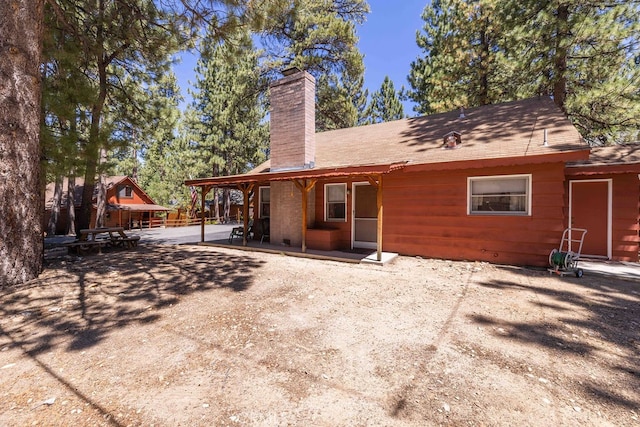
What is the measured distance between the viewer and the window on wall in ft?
84.2

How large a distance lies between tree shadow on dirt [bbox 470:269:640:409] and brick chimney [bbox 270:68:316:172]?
6.30 m

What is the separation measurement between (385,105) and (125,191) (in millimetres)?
25386

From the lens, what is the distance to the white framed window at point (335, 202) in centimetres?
906

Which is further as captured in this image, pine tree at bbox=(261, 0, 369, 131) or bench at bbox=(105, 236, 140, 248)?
pine tree at bbox=(261, 0, 369, 131)

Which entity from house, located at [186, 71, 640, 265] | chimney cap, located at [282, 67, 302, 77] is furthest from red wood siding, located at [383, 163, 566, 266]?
chimney cap, located at [282, 67, 302, 77]

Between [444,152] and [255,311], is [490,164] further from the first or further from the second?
[255,311]

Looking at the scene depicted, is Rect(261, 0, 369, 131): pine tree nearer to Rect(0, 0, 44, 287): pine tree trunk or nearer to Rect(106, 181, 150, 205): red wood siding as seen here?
Rect(0, 0, 44, 287): pine tree trunk

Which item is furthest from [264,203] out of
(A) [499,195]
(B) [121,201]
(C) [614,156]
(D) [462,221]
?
(B) [121,201]

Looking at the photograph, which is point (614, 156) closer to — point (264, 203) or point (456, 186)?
point (456, 186)

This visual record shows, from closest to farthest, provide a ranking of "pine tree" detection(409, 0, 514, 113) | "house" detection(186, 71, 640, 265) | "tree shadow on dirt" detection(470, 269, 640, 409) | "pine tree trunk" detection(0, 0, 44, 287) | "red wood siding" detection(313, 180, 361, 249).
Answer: "tree shadow on dirt" detection(470, 269, 640, 409), "pine tree trunk" detection(0, 0, 44, 287), "house" detection(186, 71, 640, 265), "red wood siding" detection(313, 180, 361, 249), "pine tree" detection(409, 0, 514, 113)

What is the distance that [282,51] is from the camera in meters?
17.2

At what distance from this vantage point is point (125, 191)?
26.1 m

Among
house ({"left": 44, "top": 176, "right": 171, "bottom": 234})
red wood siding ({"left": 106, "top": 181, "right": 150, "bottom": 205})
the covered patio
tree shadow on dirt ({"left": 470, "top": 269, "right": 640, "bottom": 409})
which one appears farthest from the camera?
red wood siding ({"left": 106, "top": 181, "right": 150, "bottom": 205})

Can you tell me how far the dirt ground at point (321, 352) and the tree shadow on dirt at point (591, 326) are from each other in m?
0.02
